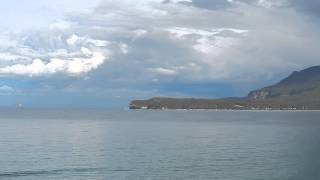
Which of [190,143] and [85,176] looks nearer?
[85,176]

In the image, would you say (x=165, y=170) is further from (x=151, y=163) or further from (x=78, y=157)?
(x=78, y=157)

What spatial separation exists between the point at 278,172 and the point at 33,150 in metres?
48.5

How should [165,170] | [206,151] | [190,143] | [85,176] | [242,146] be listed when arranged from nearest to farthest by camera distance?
[85,176] < [165,170] < [206,151] < [242,146] < [190,143]

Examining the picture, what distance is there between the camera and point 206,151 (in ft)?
332

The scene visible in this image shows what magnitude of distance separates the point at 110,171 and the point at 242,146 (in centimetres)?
4426

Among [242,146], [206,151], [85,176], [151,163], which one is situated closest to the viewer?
[85,176]

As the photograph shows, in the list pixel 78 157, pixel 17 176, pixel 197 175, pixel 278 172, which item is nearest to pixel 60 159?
pixel 78 157

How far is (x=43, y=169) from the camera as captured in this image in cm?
7744

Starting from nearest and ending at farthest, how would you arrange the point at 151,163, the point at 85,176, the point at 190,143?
the point at 85,176, the point at 151,163, the point at 190,143

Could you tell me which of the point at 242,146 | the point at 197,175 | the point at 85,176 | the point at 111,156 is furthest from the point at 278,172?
the point at 242,146

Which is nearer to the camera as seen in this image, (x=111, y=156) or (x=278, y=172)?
(x=278, y=172)

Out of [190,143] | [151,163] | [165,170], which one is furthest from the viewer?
[190,143]

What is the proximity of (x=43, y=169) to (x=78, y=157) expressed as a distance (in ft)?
49.6

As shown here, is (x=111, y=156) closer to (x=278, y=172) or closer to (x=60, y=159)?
(x=60, y=159)
